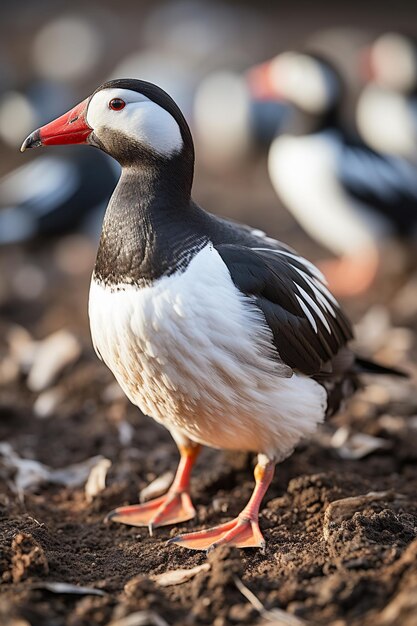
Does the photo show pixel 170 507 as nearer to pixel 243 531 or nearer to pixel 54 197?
pixel 243 531

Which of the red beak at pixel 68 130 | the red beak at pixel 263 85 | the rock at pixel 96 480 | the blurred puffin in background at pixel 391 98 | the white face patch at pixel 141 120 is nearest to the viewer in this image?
the white face patch at pixel 141 120

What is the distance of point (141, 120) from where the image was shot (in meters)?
3.53

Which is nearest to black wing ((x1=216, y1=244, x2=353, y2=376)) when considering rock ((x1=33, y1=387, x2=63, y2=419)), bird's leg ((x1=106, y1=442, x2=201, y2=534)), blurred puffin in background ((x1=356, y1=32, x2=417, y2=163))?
bird's leg ((x1=106, y1=442, x2=201, y2=534))

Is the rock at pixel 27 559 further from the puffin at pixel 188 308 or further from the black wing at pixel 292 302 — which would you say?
the black wing at pixel 292 302

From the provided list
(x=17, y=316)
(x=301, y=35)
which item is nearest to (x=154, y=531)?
(x=17, y=316)

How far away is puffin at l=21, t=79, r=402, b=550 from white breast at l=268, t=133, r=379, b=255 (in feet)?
12.5

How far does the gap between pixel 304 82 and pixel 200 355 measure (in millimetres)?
5380

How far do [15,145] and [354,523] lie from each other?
8086mm

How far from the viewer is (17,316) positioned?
23.1ft

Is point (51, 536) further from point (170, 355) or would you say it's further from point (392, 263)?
point (392, 263)

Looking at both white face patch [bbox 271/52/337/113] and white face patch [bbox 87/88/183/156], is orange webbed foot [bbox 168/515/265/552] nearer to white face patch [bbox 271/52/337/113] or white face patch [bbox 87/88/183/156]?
white face patch [bbox 87/88/183/156]

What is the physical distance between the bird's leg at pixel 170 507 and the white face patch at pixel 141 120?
1.45 meters

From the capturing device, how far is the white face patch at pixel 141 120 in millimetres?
3527

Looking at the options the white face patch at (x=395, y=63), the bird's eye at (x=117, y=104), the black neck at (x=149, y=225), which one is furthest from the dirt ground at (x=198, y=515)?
the white face patch at (x=395, y=63)
